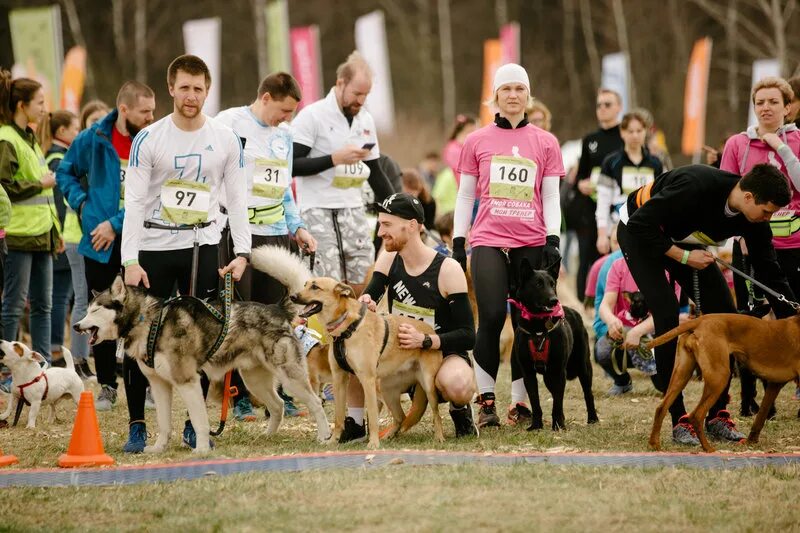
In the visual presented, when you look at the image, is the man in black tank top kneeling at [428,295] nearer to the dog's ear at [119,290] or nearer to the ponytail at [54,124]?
the dog's ear at [119,290]

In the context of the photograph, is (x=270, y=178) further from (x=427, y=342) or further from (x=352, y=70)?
(x=427, y=342)

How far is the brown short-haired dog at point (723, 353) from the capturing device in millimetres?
6223

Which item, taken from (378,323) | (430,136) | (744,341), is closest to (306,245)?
(378,323)

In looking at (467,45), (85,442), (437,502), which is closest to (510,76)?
(437,502)

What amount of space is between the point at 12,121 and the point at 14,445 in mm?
2631

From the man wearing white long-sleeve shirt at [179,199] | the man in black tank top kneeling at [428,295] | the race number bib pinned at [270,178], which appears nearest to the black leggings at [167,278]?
the man wearing white long-sleeve shirt at [179,199]

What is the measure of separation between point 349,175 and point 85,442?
343 cm

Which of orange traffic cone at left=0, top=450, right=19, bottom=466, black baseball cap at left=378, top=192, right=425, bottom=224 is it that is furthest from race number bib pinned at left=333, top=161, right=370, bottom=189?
orange traffic cone at left=0, top=450, right=19, bottom=466

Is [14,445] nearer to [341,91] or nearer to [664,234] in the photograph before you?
[341,91]

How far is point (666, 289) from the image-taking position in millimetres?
6559

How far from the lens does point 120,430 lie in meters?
7.17

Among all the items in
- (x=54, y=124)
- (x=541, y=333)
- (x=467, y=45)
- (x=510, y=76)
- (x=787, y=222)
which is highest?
(x=467, y=45)

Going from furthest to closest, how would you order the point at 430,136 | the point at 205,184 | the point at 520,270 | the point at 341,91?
the point at 430,136 → the point at 341,91 → the point at 520,270 → the point at 205,184

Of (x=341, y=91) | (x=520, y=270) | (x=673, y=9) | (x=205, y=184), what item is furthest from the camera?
(x=673, y=9)
